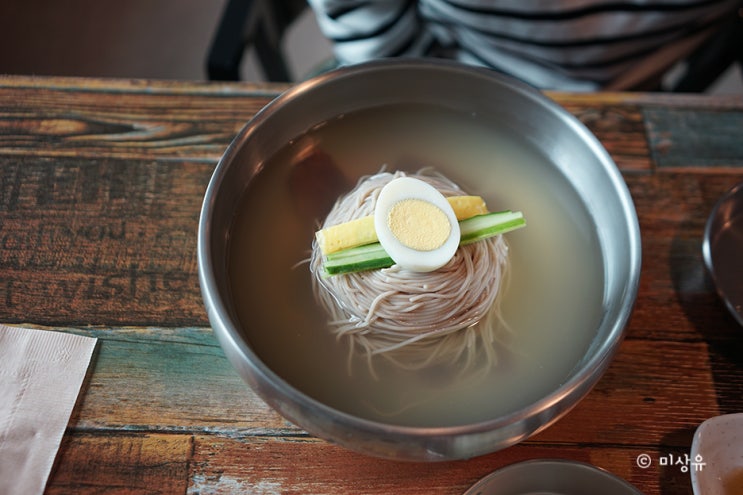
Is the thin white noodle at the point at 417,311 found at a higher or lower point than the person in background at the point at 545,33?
lower

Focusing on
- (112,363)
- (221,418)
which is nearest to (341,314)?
(221,418)

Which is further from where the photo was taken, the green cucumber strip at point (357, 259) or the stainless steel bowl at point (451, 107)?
the green cucumber strip at point (357, 259)

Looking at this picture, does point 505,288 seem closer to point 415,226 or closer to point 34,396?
point 415,226

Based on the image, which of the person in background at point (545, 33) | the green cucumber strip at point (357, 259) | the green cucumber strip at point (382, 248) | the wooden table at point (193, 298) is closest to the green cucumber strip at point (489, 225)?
the green cucumber strip at point (382, 248)

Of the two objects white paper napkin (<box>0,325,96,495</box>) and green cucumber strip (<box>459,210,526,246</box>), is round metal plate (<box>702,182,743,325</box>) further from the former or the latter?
white paper napkin (<box>0,325,96,495</box>)

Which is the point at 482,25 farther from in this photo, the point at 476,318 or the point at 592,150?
the point at 476,318

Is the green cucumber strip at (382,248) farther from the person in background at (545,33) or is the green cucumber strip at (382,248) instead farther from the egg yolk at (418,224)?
the person in background at (545,33)
